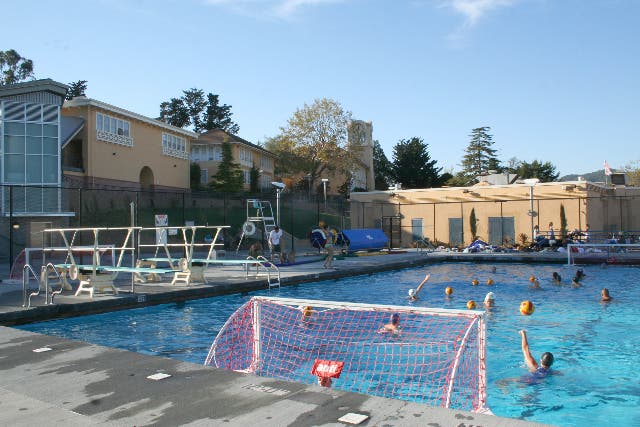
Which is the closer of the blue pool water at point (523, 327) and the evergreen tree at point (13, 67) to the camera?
the blue pool water at point (523, 327)

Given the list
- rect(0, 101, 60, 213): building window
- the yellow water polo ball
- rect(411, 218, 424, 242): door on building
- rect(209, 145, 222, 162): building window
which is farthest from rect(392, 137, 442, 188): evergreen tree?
the yellow water polo ball

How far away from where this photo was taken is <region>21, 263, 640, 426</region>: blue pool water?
743 centimetres

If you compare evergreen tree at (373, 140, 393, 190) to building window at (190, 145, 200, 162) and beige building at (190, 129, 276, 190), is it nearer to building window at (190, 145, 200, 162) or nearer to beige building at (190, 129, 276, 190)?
beige building at (190, 129, 276, 190)

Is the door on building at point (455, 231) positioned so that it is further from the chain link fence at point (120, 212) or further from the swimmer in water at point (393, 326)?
the swimmer in water at point (393, 326)

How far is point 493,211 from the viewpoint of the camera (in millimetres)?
35281

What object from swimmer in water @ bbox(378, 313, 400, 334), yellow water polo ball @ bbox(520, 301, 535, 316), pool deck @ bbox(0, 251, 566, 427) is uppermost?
pool deck @ bbox(0, 251, 566, 427)

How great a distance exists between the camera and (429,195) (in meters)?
37.3

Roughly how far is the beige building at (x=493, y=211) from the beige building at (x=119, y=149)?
15689 mm

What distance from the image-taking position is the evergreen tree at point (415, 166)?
67812 mm

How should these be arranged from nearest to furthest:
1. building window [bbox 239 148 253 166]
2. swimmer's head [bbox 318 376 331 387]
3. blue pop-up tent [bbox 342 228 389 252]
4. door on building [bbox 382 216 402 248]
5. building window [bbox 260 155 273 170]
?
1. swimmer's head [bbox 318 376 331 387]
2. blue pop-up tent [bbox 342 228 389 252]
3. door on building [bbox 382 216 402 248]
4. building window [bbox 239 148 253 166]
5. building window [bbox 260 155 273 170]

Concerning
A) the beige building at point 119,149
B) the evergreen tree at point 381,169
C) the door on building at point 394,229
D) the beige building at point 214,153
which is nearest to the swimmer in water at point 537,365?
the door on building at point 394,229

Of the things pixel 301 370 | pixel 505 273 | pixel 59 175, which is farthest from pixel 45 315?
pixel 59 175

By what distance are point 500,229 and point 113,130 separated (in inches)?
1048

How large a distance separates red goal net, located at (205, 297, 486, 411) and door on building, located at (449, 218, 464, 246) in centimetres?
2570
